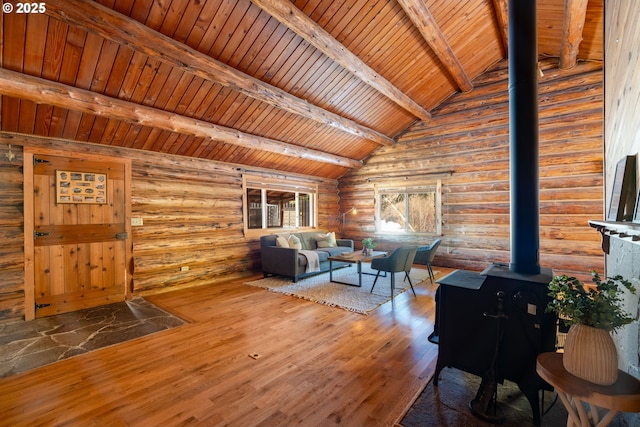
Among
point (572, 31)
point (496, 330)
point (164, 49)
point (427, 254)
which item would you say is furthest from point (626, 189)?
point (164, 49)

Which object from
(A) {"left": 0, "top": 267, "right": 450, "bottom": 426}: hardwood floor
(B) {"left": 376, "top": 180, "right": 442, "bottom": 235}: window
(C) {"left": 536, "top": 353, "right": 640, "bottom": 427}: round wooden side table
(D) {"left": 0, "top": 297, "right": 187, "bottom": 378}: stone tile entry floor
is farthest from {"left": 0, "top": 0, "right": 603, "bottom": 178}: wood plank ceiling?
(C) {"left": 536, "top": 353, "right": 640, "bottom": 427}: round wooden side table

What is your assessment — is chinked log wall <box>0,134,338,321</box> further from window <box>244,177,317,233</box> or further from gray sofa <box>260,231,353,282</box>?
gray sofa <box>260,231,353,282</box>

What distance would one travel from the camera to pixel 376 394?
83.9 inches

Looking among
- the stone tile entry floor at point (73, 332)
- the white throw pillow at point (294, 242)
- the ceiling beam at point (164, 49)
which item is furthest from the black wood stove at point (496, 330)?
the white throw pillow at point (294, 242)

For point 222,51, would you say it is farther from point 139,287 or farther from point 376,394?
point 376,394

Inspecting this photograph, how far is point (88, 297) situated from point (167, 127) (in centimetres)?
279

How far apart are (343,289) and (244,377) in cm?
268

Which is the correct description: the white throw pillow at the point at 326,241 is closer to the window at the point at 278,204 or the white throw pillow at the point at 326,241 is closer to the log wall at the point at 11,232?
the window at the point at 278,204

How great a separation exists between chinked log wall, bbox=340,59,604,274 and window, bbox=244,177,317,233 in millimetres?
1894

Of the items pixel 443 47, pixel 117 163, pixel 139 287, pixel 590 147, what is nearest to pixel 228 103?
pixel 117 163

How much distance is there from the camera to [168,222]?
5.02m

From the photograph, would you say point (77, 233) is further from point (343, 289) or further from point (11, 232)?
point (343, 289)

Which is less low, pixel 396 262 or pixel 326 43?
pixel 326 43

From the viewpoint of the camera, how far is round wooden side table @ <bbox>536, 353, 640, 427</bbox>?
3.96 ft
